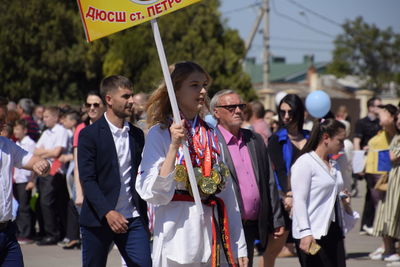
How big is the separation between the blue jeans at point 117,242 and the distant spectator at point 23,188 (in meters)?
5.92

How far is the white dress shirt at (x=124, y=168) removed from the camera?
601 centimetres

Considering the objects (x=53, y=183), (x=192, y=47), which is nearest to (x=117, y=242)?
(x=53, y=183)

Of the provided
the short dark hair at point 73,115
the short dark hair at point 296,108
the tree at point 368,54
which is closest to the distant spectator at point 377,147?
the short dark hair at point 296,108

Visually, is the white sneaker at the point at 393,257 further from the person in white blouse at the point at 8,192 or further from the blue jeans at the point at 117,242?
the person in white blouse at the point at 8,192

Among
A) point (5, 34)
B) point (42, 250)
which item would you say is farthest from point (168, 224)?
point (5, 34)

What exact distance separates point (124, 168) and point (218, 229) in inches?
60.3

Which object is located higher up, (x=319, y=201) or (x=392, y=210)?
(x=319, y=201)

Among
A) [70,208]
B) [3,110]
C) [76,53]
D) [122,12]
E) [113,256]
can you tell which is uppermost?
[76,53]

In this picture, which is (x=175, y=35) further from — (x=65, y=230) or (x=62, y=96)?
(x=65, y=230)

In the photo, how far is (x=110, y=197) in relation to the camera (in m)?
5.95

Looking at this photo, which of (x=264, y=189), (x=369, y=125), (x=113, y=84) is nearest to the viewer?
(x=113, y=84)

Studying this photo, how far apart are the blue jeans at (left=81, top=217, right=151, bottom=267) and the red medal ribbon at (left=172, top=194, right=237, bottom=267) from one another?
4.10ft

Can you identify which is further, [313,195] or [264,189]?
[264,189]

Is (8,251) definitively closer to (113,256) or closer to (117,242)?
(117,242)
